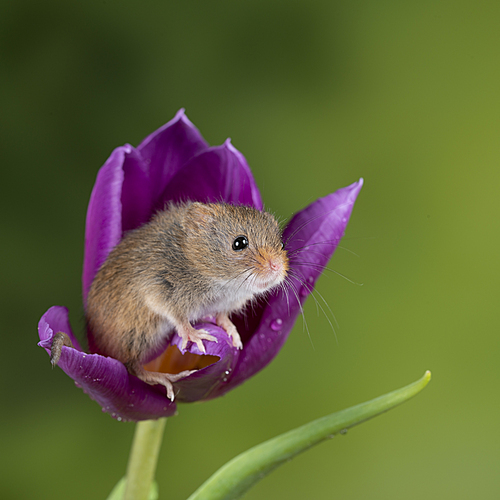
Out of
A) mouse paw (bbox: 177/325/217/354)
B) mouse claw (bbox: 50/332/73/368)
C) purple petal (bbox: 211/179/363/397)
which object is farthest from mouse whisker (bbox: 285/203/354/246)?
mouse claw (bbox: 50/332/73/368)

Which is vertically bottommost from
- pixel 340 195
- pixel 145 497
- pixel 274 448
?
pixel 145 497

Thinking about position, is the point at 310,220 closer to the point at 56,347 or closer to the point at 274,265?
the point at 274,265

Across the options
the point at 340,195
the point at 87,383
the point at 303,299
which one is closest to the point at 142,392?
the point at 87,383

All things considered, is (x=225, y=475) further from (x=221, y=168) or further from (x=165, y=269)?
(x=221, y=168)

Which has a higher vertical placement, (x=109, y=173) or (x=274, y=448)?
(x=109, y=173)

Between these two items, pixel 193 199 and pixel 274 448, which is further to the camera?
pixel 193 199

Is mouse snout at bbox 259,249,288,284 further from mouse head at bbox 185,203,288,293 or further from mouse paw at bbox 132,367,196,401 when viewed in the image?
mouse paw at bbox 132,367,196,401

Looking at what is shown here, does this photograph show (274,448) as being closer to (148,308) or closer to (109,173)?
(148,308)

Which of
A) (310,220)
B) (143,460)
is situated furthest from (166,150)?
(143,460)
